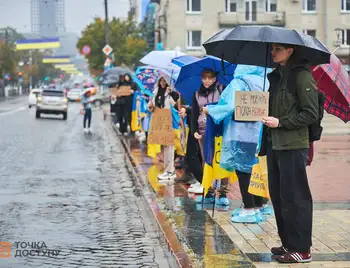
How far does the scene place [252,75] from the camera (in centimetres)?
906

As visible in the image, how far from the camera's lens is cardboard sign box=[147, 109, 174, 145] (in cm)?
1364

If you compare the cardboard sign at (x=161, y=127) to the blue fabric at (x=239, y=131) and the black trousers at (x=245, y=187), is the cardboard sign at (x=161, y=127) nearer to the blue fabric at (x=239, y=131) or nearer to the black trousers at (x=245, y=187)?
the black trousers at (x=245, y=187)

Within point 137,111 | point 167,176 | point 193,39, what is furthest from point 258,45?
point 193,39

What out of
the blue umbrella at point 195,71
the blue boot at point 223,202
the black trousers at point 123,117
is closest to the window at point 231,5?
the black trousers at point 123,117

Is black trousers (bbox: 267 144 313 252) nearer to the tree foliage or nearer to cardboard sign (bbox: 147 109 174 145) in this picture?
cardboard sign (bbox: 147 109 174 145)

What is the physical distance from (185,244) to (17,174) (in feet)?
24.0

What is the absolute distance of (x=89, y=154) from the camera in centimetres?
1898

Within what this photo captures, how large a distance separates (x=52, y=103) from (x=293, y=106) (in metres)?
32.5

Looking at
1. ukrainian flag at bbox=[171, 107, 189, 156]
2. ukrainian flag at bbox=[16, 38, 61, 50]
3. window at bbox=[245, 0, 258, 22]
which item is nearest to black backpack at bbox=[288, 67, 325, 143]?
ukrainian flag at bbox=[171, 107, 189, 156]

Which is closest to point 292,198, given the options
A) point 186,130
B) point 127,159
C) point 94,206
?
point 94,206

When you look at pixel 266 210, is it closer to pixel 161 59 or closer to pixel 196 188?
pixel 196 188

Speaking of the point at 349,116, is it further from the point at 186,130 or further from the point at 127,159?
the point at 127,159

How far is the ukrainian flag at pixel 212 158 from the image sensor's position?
948cm

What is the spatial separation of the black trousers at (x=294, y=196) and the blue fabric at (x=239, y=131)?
5.81 feet
